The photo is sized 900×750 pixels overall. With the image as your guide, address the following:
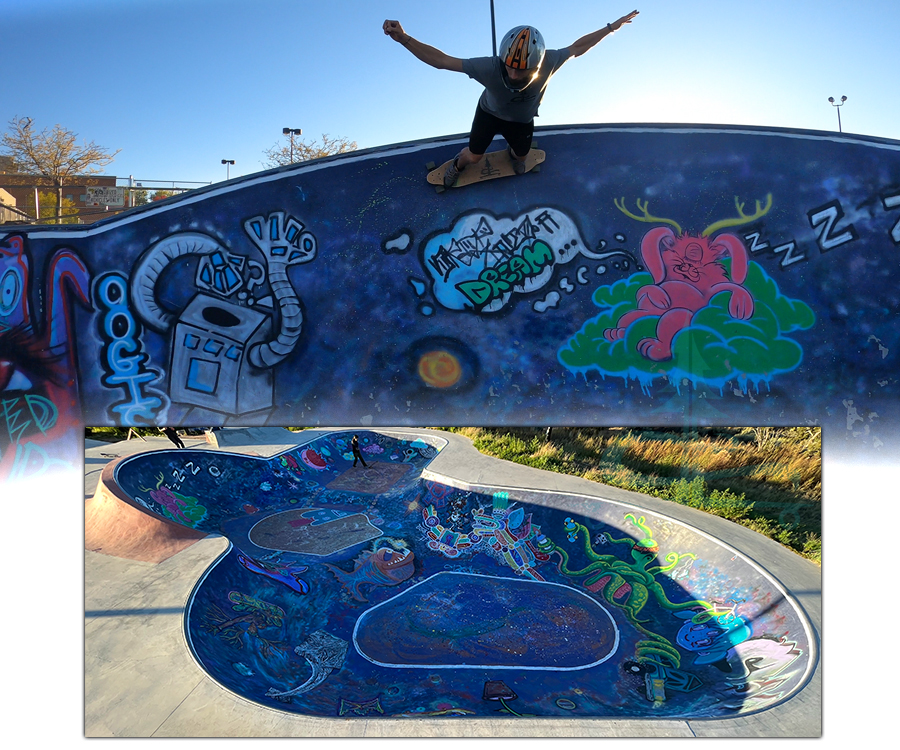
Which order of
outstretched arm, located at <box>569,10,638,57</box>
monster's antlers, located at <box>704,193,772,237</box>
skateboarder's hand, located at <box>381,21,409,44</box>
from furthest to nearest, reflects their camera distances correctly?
monster's antlers, located at <box>704,193,772,237</box> → outstretched arm, located at <box>569,10,638,57</box> → skateboarder's hand, located at <box>381,21,409,44</box>

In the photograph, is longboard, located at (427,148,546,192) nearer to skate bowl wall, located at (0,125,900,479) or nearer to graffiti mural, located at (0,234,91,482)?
skate bowl wall, located at (0,125,900,479)

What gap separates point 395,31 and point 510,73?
124 centimetres

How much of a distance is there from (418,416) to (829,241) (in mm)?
5844

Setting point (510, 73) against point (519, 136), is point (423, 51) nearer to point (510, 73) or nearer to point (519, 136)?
point (510, 73)

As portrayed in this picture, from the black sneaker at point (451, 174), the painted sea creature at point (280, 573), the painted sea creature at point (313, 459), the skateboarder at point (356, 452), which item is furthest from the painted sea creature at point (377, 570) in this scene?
the black sneaker at point (451, 174)

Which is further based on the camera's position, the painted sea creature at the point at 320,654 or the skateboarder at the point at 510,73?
the painted sea creature at the point at 320,654

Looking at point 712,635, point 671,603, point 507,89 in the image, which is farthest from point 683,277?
point 671,603

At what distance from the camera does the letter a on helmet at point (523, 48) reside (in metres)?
4.83

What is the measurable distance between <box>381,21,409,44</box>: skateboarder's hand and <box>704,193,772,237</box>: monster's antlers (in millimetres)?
4348

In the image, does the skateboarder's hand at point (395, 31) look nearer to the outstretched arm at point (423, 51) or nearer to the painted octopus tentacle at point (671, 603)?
the outstretched arm at point (423, 51)

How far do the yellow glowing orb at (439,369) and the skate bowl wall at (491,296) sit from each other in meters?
0.03

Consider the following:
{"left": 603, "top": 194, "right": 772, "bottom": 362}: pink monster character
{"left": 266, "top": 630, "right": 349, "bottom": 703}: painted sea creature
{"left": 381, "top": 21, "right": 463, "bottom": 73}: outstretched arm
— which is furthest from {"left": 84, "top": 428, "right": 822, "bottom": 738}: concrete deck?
{"left": 381, "top": 21, "right": 463, "bottom": 73}: outstretched arm

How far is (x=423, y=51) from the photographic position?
209 inches

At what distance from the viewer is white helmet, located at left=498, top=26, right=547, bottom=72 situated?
4.83 meters
